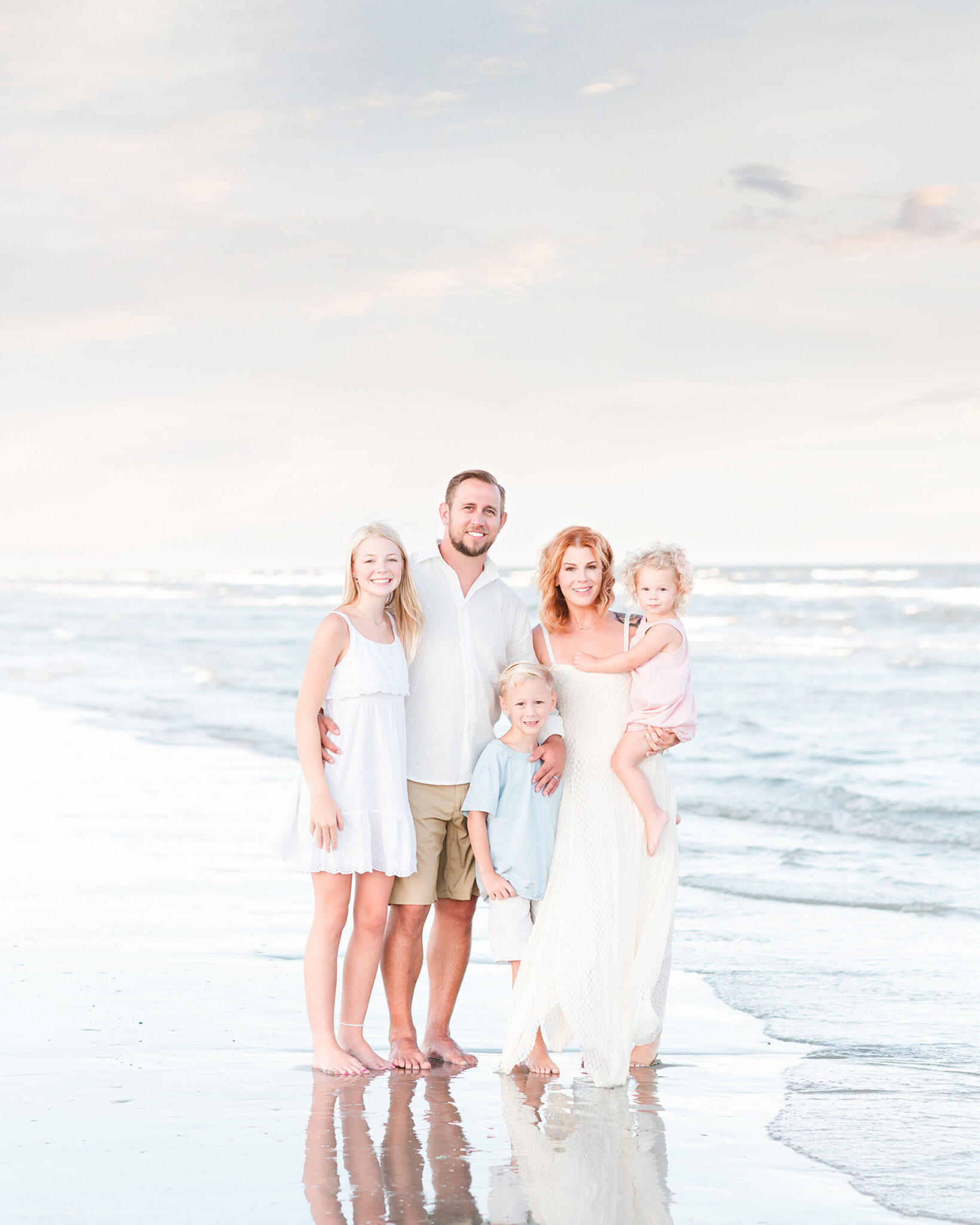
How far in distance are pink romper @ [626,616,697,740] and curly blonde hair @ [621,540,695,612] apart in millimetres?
115

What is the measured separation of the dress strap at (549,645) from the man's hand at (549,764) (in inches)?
11.2

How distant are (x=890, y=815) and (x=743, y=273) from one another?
438 inches

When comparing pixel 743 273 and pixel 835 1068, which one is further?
pixel 743 273

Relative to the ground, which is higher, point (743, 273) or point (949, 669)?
point (743, 273)

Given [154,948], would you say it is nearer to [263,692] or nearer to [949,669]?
[263,692]

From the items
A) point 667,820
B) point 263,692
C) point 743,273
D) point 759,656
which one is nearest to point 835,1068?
point 667,820

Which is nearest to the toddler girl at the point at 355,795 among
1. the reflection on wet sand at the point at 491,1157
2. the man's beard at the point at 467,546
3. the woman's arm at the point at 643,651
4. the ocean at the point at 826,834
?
the man's beard at the point at 467,546

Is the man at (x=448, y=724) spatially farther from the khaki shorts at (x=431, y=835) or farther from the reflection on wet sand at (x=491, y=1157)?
the reflection on wet sand at (x=491, y=1157)

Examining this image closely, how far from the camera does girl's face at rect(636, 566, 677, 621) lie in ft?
13.8

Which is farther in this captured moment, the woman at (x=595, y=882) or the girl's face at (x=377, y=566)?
the girl's face at (x=377, y=566)


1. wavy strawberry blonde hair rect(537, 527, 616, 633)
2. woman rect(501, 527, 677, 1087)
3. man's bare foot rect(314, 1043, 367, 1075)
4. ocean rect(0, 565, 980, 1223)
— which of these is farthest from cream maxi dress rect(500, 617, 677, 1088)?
ocean rect(0, 565, 980, 1223)

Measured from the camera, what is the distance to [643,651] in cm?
418

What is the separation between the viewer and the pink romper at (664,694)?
4.14 meters

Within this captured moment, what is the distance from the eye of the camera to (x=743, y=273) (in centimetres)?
1844
